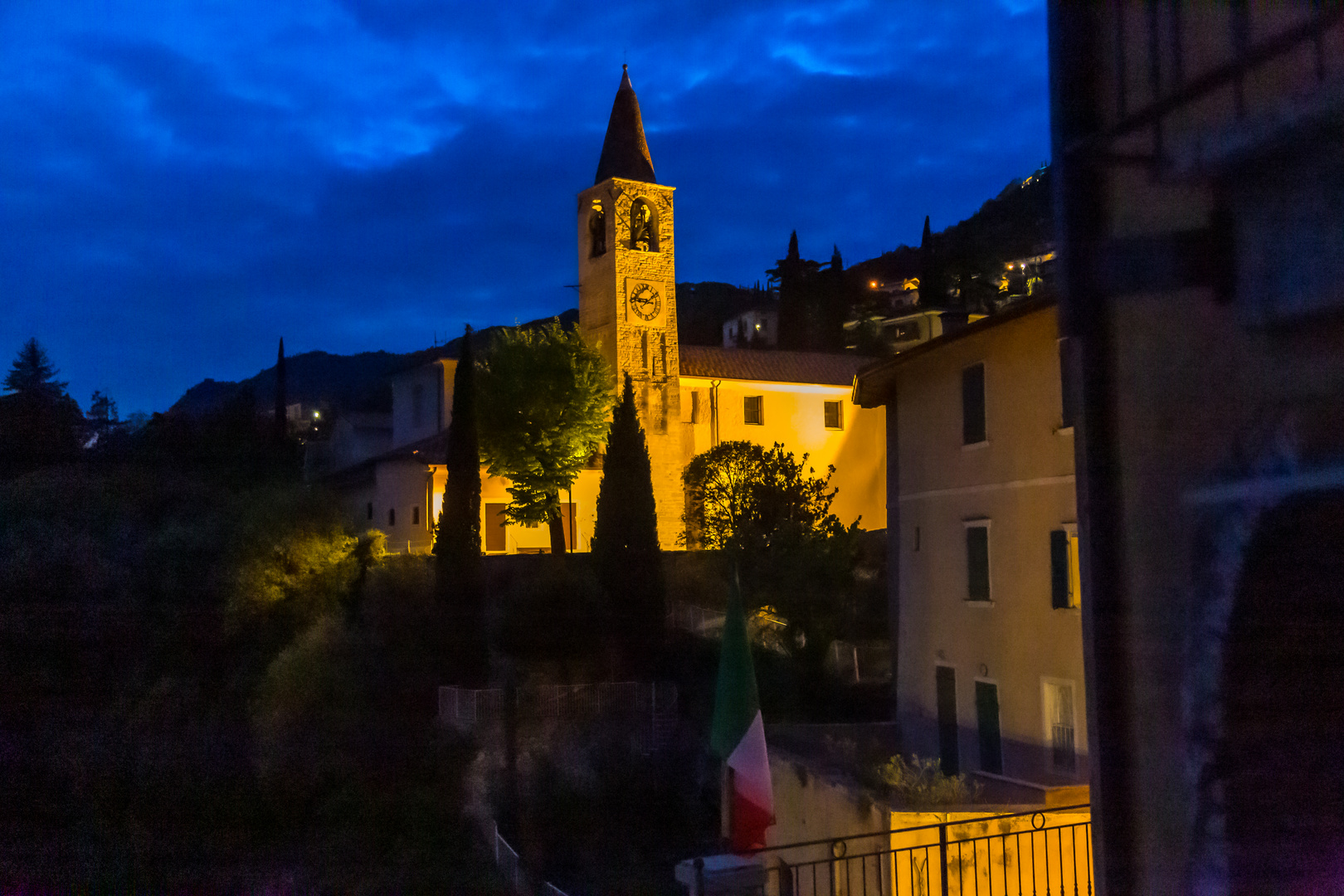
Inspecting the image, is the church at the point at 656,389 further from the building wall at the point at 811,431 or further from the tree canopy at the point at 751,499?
the tree canopy at the point at 751,499

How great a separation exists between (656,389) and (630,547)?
33.9ft

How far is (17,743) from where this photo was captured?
21375 millimetres

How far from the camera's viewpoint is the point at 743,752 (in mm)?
12789

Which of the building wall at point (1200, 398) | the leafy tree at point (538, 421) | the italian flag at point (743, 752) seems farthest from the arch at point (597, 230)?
the building wall at point (1200, 398)

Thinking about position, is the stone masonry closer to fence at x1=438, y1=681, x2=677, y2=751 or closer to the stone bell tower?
the stone bell tower

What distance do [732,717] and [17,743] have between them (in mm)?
16712

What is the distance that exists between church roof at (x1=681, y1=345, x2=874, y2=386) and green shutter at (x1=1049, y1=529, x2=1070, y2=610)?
23.8 m

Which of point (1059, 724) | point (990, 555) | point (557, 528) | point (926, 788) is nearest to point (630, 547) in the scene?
point (557, 528)

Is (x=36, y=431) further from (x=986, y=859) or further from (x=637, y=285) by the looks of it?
(x=986, y=859)

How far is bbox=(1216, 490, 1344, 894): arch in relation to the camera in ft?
13.3

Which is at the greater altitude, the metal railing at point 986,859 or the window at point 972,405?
the window at point 972,405

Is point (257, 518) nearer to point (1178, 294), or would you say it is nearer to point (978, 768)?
point (978, 768)

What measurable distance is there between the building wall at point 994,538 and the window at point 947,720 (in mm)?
143

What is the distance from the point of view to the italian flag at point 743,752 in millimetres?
12773
